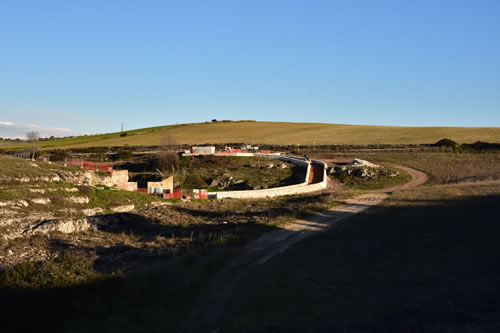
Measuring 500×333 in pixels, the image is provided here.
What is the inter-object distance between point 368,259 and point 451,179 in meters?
34.3

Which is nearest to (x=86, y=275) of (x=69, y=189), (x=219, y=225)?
(x=219, y=225)

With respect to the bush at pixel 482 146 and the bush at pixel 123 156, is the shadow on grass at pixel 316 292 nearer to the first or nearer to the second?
the bush at pixel 482 146

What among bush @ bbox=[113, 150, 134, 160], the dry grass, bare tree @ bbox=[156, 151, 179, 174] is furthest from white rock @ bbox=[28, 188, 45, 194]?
bush @ bbox=[113, 150, 134, 160]

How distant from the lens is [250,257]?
1581 cm

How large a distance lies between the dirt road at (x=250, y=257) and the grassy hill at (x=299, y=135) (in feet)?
189

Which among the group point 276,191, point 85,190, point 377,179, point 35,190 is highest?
point 35,190

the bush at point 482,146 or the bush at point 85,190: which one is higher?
the bush at point 482,146

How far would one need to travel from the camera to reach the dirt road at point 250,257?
1049 cm

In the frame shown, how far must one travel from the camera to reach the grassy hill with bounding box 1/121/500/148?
279 feet

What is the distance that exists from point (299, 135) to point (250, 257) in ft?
275

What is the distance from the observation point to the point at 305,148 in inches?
3095

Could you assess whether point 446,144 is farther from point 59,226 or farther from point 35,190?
point 59,226

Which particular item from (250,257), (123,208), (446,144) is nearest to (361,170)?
(446,144)

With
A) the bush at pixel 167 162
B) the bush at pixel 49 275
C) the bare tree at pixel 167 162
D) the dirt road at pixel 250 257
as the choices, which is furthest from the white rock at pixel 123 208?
the bush at pixel 167 162
